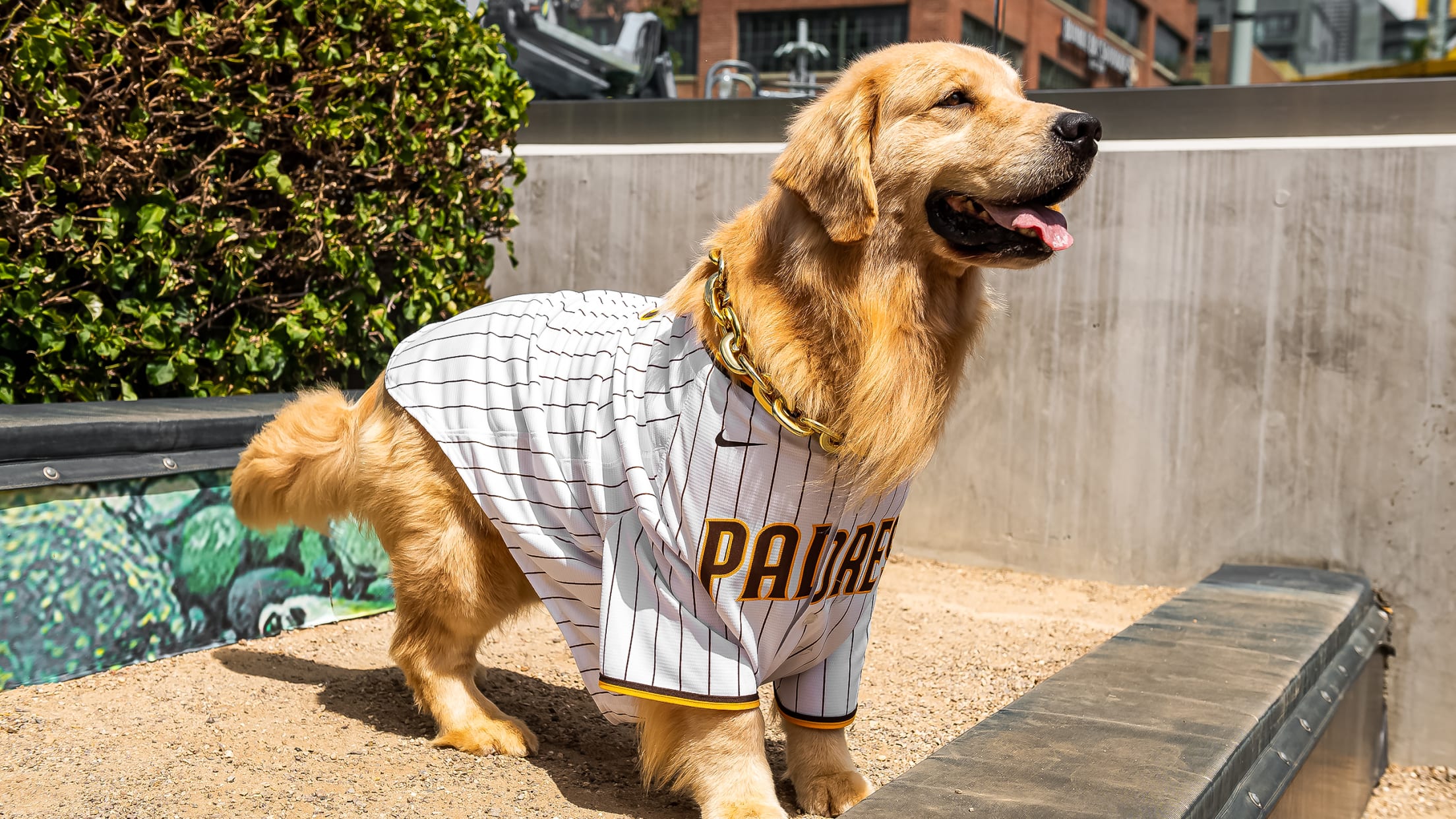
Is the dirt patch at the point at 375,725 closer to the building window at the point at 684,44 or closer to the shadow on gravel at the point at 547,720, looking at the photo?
the shadow on gravel at the point at 547,720

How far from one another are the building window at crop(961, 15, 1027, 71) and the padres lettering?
3.90m

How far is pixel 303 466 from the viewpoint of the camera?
12.7 ft

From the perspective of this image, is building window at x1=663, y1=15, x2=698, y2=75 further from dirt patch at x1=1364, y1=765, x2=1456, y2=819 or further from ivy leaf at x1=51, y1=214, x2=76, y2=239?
dirt patch at x1=1364, y1=765, x2=1456, y2=819

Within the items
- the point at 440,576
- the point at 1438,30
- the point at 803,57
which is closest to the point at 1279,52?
the point at 1438,30

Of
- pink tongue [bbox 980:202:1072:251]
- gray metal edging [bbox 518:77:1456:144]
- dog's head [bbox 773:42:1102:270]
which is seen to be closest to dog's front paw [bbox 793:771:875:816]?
dog's head [bbox 773:42:1102:270]

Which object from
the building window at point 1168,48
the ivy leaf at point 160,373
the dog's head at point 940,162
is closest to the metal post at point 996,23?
the building window at point 1168,48

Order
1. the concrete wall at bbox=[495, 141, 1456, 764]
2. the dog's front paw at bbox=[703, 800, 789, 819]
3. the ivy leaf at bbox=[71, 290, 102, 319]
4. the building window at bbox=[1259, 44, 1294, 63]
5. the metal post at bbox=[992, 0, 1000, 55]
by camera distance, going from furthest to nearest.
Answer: the metal post at bbox=[992, 0, 1000, 55], the building window at bbox=[1259, 44, 1294, 63], the concrete wall at bbox=[495, 141, 1456, 764], the ivy leaf at bbox=[71, 290, 102, 319], the dog's front paw at bbox=[703, 800, 789, 819]

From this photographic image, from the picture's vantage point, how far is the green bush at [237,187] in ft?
14.3

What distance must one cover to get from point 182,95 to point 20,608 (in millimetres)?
2116

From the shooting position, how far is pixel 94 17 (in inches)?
170

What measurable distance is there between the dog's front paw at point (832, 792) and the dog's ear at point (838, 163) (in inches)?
58.3

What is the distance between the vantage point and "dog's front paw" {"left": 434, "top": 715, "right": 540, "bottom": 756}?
138 inches

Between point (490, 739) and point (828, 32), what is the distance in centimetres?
464

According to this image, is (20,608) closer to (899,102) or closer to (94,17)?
(94,17)
